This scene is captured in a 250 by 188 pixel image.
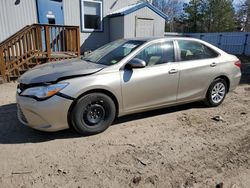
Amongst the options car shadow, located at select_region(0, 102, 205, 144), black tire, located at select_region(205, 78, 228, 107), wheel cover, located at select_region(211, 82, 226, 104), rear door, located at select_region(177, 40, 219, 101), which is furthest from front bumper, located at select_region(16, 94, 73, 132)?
wheel cover, located at select_region(211, 82, 226, 104)

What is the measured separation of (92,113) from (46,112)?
0.70 m

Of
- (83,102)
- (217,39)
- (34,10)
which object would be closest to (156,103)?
(83,102)

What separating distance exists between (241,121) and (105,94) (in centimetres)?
270

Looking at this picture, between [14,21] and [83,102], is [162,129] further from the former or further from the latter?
[14,21]

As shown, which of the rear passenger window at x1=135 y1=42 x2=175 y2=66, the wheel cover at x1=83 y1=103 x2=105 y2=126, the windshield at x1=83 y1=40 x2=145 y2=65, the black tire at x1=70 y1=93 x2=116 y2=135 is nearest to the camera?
the black tire at x1=70 y1=93 x2=116 y2=135

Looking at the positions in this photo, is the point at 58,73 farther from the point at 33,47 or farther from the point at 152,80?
the point at 33,47

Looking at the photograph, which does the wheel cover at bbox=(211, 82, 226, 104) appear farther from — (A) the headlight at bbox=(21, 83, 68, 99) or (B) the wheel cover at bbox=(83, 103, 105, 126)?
(A) the headlight at bbox=(21, 83, 68, 99)

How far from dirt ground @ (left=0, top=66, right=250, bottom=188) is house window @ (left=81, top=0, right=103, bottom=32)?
7.09 meters

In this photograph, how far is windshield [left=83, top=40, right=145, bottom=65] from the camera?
4020 millimetres

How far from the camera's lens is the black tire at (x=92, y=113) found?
351 centimetres

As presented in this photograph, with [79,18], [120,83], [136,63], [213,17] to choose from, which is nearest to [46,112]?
[120,83]

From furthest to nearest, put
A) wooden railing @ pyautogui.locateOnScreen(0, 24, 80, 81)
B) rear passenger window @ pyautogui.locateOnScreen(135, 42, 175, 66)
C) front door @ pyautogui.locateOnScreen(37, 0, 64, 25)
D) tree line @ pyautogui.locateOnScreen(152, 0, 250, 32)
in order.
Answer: tree line @ pyautogui.locateOnScreen(152, 0, 250, 32) < front door @ pyautogui.locateOnScreen(37, 0, 64, 25) < wooden railing @ pyautogui.locateOnScreen(0, 24, 80, 81) < rear passenger window @ pyautogui.locateOnScreen(135, 42, 175, 66)

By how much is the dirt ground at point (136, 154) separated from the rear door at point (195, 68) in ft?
1.74

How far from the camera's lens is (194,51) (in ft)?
15.6
